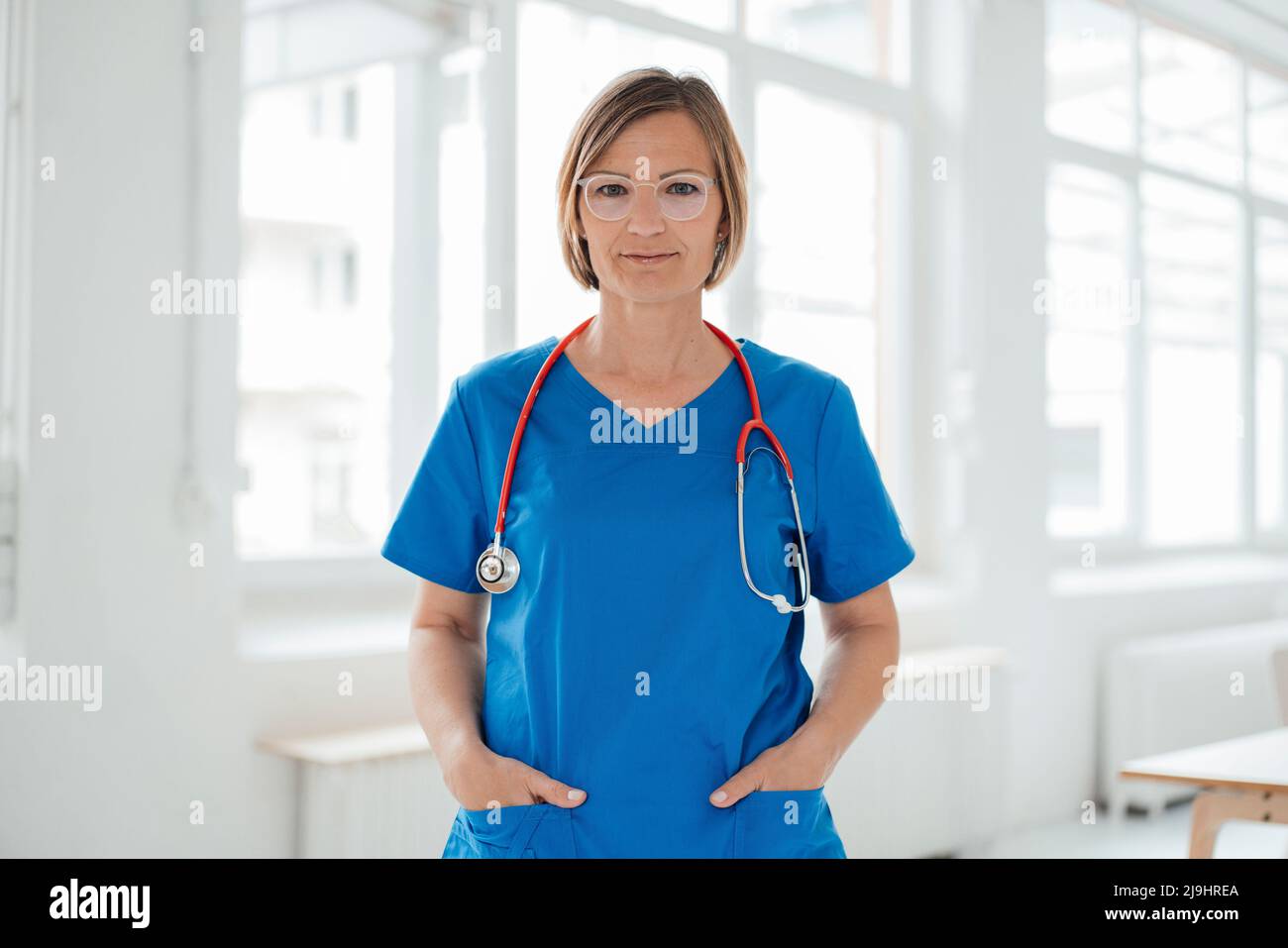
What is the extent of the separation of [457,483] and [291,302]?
64.1 inches

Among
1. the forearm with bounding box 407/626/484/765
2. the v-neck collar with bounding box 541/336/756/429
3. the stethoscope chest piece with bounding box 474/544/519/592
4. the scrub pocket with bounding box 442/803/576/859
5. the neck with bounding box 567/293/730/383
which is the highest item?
the neck with bounding box 567/293/730/383

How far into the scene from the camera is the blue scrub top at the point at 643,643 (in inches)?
48.2

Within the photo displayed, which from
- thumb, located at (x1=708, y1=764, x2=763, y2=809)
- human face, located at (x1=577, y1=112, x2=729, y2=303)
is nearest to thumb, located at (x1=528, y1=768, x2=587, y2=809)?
thumb, located at (x1=708, y1=764, x2=763, y2=809)

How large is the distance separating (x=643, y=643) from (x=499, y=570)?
0.16m

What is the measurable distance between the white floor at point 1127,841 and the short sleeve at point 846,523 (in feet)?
8.84

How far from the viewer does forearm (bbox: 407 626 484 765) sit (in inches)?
49.9

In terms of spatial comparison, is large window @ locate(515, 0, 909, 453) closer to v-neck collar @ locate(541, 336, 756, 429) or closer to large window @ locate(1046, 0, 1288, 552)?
large window @ locate(1046, 0, 1288, 552)

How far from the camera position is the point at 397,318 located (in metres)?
3.02

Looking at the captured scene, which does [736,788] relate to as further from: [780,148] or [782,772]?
[780,148]

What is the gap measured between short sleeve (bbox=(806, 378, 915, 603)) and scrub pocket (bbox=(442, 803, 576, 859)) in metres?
0.36

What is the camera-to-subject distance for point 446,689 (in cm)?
129

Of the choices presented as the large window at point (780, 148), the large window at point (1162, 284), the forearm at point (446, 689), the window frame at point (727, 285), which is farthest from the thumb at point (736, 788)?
the large window at point (1162, 284)

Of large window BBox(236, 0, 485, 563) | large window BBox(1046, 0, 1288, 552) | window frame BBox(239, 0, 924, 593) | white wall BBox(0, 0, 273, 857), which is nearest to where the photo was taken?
white wall BBox(0, 0, 273, 857)
